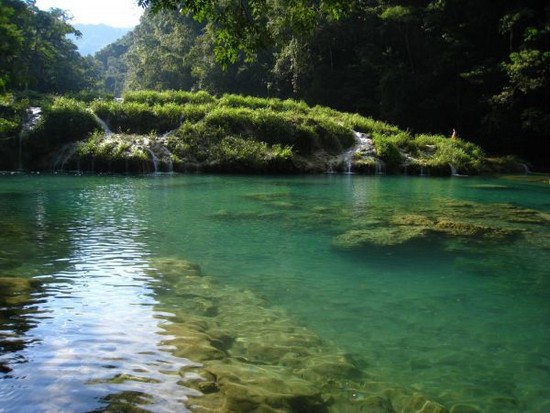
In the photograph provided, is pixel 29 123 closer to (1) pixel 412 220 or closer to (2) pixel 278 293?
(1) pixel 412 220

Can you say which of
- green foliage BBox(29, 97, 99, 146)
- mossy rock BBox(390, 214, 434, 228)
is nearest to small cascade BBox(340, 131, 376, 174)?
green foliage BBox(29, 97, 99, 146)

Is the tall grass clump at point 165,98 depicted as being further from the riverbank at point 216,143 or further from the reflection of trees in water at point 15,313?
the reflection of trees in water at point 15,313

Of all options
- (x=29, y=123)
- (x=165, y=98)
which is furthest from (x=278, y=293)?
(x=165, y=98)

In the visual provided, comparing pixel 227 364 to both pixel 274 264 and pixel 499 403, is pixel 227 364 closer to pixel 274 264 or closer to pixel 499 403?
pixel 499 403

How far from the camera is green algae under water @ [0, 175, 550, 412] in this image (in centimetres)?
348

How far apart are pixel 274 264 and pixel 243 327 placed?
234cm

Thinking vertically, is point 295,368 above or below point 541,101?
below

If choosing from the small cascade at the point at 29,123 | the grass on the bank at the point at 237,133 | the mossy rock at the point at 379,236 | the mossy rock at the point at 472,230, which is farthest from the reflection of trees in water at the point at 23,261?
the grass on the bank at the point at 237,133

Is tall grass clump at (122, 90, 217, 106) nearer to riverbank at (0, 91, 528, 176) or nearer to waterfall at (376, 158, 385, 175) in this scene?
riverbank at (0, 91, 528, 176)

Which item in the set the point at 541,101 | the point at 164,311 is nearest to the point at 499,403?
the point at 164,311

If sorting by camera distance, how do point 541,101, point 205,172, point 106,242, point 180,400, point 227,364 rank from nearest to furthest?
point 180,400 → point 227,364 → point 106,242 → point 205,172 → point 541,101

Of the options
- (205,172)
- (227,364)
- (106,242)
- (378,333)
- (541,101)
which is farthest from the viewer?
(541,101)

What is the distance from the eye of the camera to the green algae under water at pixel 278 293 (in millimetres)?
3482

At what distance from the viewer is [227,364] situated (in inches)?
145
